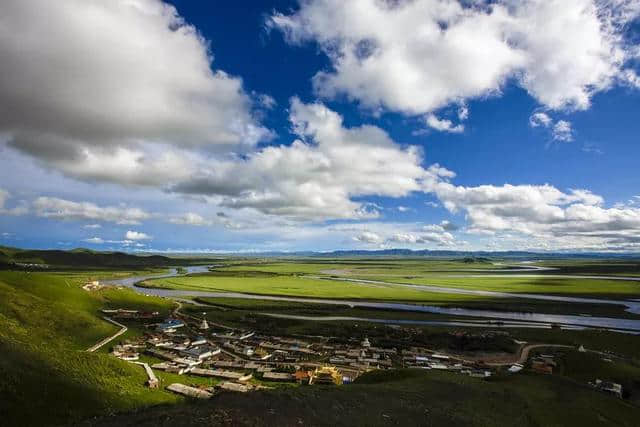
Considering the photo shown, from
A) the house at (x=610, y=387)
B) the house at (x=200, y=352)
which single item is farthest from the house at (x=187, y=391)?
the house at (x=610, y=387)

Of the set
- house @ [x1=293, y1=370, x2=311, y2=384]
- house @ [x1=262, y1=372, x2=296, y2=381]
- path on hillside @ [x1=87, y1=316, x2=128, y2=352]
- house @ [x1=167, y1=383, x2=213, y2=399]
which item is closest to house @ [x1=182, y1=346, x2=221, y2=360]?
house @ [x1=262, y1=372, x2=296, y2=381]

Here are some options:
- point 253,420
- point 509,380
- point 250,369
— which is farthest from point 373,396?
point 250,369

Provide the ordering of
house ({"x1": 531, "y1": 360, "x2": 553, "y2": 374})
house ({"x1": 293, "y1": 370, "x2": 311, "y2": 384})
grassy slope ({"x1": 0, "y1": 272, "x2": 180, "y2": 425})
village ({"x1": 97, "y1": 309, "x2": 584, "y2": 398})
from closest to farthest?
1. grassy slope ({"x1": 0, "y1": 272, "x2": 180, "y2": 425})
2. house ({"x1": 293, "y1": 370, "x2": 311, "y2": 384})
3. village ({"x1": 97, "y1": 309, "x2": 584, "y2": 398})
4. house ({"x1": 531, "y1": 360, "x2": 553, "y2": 374})

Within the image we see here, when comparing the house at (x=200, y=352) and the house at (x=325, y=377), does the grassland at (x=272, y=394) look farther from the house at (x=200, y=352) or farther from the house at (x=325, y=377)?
the house at (x=200, y=352)

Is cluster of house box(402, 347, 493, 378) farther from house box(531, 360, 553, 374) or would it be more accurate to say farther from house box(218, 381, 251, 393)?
house box(218, 381, 251, 393)

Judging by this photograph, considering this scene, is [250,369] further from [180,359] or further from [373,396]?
A: [373,396]

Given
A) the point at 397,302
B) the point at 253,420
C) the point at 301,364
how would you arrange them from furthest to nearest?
the point at 397,302, the point at 301,364, the point at 253,420
